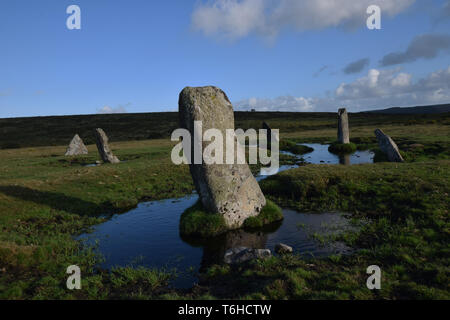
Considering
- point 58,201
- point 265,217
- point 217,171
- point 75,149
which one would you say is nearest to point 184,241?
point 217,171

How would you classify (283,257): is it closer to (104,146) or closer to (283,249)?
(283,249)

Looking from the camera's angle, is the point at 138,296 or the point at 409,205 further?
the point at 409,205

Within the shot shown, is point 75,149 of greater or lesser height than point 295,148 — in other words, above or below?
above

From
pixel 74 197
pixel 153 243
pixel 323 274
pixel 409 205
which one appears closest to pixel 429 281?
pixel 323 274

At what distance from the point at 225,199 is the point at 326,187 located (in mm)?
7445

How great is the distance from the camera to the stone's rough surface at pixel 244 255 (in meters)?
10.4

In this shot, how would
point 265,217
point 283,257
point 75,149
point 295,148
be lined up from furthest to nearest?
1. point 295,148
2. point 75,149
3. point 265,217
4. point 283,257

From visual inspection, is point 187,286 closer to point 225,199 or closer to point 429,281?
point 225,199

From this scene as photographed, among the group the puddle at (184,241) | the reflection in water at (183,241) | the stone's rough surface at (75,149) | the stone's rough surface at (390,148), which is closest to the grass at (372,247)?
the puddle at (184,241)

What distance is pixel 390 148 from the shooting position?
1073 inches

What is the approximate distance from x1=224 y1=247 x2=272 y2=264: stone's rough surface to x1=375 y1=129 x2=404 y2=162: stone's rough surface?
21.2 metres

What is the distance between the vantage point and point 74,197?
19719mm

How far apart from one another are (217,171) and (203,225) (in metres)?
2.55

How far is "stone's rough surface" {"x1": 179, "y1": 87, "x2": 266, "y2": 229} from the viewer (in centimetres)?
1360
